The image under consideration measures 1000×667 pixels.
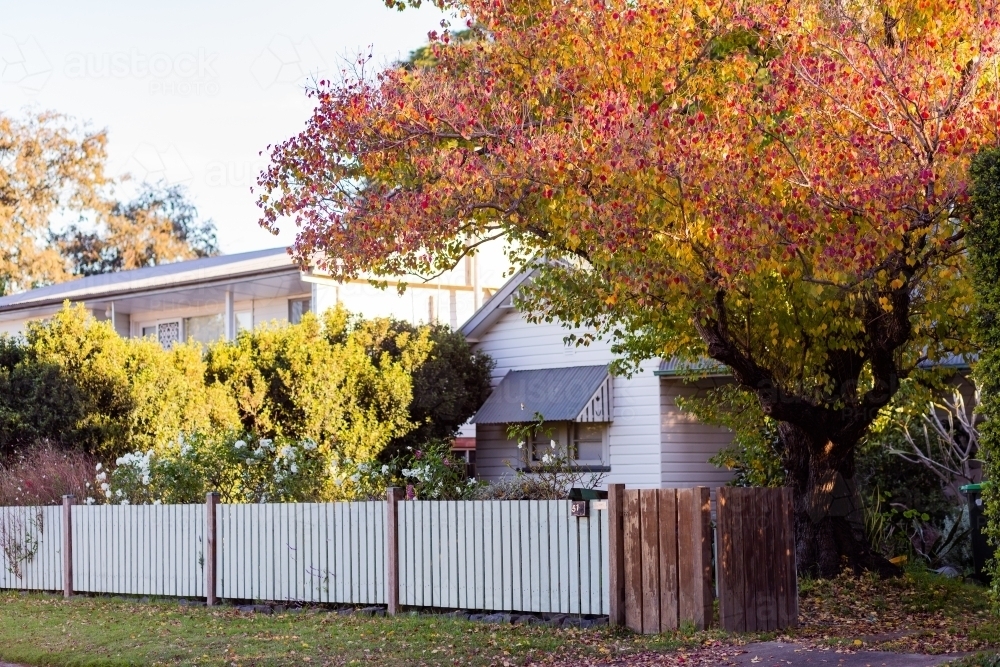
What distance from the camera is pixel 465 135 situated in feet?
41.2

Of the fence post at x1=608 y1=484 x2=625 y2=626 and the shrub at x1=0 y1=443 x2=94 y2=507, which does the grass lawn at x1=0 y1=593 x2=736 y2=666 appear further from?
the shrub at x1=0 y1=443 x2=94 y2=507

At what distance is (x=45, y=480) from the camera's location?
19125 mm

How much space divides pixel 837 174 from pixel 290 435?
48.3 feet

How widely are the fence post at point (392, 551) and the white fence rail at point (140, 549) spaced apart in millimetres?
3132

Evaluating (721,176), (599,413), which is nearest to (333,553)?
(721,176)

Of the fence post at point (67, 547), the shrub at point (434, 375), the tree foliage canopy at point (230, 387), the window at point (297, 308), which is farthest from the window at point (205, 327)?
the fence post at point (67, 547)

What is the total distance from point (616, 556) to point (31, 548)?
10.3 meters

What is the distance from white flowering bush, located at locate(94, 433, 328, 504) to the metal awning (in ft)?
21.5

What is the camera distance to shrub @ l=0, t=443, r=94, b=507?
62.2 ft

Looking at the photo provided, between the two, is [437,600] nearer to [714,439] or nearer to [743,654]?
[743,654]

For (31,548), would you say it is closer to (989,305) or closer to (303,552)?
(303,552)

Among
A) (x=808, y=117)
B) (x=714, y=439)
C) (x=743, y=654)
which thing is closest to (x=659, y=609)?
(x=743, y=654)

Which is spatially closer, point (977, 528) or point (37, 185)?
point (977, 528)

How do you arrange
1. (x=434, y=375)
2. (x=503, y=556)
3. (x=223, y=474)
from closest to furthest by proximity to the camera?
(x=503, y=556)
(x=223, y=474)
(x=434, y=375)
